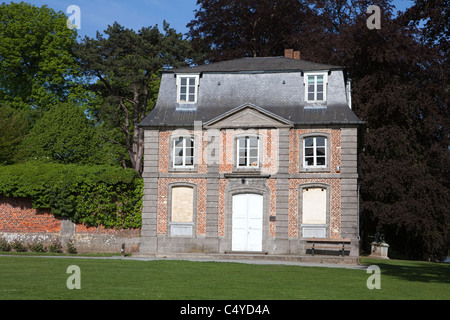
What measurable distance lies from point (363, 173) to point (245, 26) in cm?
1442

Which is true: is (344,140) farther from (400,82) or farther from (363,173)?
(400,82)

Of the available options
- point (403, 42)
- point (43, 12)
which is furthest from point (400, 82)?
point (43, 12)

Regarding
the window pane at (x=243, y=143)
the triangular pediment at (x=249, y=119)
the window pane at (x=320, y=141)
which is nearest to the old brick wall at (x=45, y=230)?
the window pane at (x=243, y=143)

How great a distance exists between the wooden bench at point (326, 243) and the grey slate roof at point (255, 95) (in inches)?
197

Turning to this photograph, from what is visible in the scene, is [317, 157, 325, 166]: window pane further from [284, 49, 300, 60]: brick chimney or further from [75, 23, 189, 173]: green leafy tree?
[75, 23, 189, 173]: green leafy tree

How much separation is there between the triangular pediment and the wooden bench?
200 inches

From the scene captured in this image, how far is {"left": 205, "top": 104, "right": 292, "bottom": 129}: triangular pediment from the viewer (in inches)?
1064

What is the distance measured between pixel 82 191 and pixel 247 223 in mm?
8060

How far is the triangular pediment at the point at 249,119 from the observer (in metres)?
27.0

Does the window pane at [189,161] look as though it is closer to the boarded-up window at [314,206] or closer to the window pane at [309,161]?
the window pane at [309,161]

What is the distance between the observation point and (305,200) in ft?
87.5

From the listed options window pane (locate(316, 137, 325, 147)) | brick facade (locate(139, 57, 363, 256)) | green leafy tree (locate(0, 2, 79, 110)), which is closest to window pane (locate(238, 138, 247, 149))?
brick facade (locate(139, 57, 363, 256))

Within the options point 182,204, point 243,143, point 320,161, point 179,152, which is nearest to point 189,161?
point 179,152

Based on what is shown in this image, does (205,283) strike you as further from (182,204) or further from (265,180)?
(182,204)
